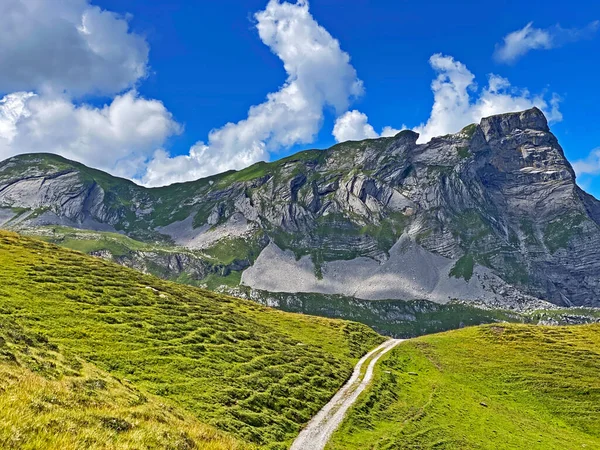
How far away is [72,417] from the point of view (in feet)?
44.9

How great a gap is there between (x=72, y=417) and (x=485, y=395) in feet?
230

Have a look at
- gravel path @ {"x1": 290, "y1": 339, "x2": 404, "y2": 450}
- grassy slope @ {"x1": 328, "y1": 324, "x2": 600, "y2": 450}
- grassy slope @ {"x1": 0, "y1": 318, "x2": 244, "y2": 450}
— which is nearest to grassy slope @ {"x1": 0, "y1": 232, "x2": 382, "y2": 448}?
gravel path @ {"x1": 290, "y1": 339, "x2": 404, "y2": 450}

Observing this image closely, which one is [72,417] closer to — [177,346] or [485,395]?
[177,346]

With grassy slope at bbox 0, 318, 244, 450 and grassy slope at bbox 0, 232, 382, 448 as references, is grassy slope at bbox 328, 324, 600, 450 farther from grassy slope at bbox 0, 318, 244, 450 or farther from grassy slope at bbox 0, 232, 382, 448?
grassy slope at bbox 0, 318, 244, 450

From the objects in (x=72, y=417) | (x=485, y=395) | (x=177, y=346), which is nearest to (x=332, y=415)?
(x=177, y=346)

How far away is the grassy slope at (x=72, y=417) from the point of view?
412 inches

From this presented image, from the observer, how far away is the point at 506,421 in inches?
2111

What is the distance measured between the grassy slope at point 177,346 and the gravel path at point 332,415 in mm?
1146

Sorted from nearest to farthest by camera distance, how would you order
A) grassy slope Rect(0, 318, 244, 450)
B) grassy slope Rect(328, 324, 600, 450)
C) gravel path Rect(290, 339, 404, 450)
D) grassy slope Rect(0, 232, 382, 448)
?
1. grassy slope Rect(0, 318, 244, 450)
2. gravel path Rect(290, 339, 404, 450)
3. grassy slope Rect(0, 232, 382, 448)
4. grassy slope Rect(328, 324, 600, 450)

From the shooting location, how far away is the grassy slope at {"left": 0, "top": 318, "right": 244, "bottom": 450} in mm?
10473

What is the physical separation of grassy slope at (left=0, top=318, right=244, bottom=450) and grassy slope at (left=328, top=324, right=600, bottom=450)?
62.9ft

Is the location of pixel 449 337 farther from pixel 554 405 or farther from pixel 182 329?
pixel 182 329

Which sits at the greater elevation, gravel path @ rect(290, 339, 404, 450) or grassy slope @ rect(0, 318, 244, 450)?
grassy slope @ rect(0, 318, 244, 450)

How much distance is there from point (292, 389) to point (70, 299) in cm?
3264
